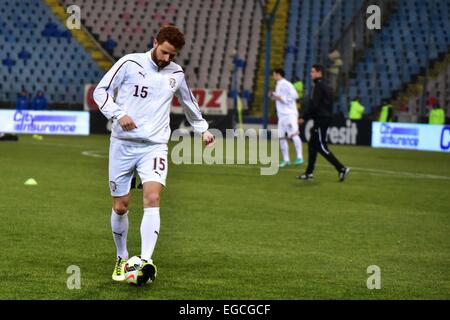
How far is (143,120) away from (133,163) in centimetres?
40

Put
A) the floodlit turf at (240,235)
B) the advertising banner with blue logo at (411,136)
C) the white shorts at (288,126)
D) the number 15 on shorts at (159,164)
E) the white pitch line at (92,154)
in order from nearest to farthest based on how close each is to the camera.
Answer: the floodlit turf at (240,235), the number 15 on shorts at (159,164), the white shorts at (288,126), the white pitch line at (92,154), the advertising banner with blue logo at (411,136)

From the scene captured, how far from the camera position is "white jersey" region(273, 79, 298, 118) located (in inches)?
930

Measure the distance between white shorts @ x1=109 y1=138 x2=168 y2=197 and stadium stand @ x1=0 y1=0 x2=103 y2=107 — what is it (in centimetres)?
3476

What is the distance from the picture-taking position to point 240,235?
484 inches

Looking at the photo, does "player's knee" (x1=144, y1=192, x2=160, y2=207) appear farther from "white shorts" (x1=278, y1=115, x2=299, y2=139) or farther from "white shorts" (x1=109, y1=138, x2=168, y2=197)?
"white shorts" (x1=278, y1=115, x2=299, y2=139)

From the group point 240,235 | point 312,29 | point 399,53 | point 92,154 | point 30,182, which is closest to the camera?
point 240,235

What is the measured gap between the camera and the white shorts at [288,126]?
24.0 metres

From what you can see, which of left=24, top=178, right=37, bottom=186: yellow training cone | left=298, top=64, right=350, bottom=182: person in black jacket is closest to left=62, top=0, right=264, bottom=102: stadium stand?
left=298, top=64, right=350, bottom=182: person in black jacket

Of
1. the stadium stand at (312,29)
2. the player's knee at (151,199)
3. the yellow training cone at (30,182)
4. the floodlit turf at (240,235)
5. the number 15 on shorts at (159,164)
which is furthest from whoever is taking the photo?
the stadium stand at (312,29)

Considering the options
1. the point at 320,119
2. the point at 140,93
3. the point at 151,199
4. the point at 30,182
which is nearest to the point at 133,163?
the point at 151,199

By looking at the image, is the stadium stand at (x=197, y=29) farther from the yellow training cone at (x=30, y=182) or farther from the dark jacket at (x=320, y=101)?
the yellow training cone at (x=30, y=182)

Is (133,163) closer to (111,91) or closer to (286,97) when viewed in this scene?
(111,91)

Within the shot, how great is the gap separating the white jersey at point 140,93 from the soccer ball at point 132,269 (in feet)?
3.49

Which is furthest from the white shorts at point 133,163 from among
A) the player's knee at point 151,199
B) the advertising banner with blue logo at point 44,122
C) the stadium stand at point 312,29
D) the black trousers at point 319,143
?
the stadium stand at point 312,29
